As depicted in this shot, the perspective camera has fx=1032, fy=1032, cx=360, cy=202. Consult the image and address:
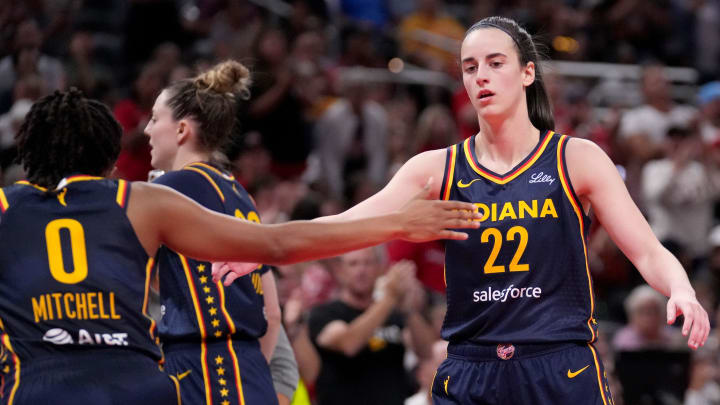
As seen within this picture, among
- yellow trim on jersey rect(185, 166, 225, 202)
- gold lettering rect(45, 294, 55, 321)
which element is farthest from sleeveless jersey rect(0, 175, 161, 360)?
yellow trim on jersey rect(185, 166, 225, 202)

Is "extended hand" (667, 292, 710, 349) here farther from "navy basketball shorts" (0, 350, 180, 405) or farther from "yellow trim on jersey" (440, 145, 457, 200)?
"navy basketball shorts" (0, 350, 180, 405)

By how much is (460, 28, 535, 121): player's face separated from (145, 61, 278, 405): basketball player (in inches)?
50.1

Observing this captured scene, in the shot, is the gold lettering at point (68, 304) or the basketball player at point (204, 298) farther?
the basketball player at point (204, 298)

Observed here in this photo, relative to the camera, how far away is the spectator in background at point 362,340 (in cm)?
751

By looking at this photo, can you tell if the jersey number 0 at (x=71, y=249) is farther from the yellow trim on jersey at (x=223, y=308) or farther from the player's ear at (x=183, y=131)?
the player's ear at (x=183, y=131)

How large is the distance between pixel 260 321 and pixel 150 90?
580 cm

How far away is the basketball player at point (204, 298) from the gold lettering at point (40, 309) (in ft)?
4.08

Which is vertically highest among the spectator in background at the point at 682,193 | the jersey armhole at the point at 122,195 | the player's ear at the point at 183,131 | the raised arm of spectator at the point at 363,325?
the spectator in background at the point at 682,193

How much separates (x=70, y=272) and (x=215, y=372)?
53.3 inches

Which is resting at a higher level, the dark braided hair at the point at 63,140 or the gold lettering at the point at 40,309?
the dark braided hair at the point at 63,140

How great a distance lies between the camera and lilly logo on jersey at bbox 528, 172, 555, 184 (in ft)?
14.7

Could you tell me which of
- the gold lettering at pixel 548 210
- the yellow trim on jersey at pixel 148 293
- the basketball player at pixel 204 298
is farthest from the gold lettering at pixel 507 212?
the yellow trim on jersey at pixel 148 293

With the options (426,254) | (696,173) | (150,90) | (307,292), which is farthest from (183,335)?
(696,173)

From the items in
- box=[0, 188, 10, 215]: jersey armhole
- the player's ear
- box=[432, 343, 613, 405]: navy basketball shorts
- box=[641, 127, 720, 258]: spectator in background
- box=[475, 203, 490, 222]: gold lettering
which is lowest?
box=[432, 343, 613, 405]: navy basketball shorts
